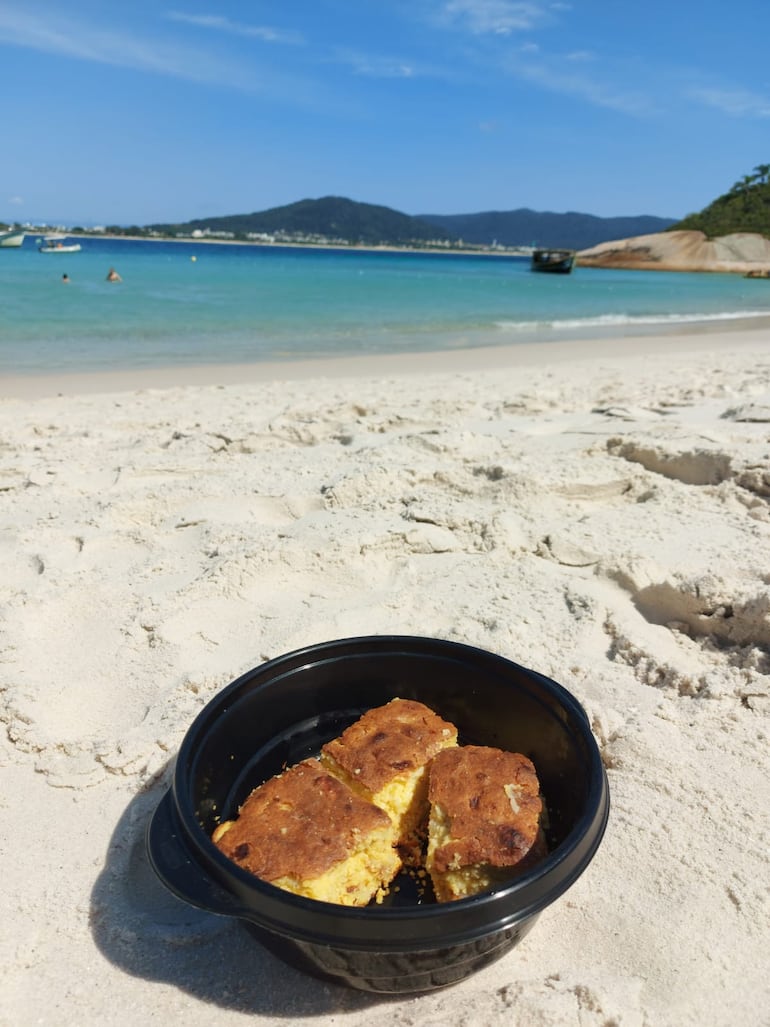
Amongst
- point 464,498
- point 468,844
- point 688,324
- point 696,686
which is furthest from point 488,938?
point 688,324

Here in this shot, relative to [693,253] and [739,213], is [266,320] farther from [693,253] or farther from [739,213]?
[739,213]

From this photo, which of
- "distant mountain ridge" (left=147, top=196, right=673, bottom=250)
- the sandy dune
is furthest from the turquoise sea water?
"distant mountain ridge" (left=147, top=196, right=673, bottom=250)

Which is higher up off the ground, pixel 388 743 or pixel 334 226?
pixel 334 226

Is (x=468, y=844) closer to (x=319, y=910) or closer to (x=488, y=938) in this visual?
(x=488, y=938)

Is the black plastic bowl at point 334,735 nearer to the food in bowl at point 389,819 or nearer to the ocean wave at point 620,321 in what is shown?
the food in bowl at point 389,819

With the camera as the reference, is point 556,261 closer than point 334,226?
Yes

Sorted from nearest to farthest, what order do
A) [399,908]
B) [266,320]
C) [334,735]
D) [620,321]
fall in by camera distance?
[399,908]
[334,735]
[266,320]
[620,321]

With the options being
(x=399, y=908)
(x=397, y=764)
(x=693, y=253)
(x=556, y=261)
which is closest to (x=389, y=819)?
(x=397, y=764)
